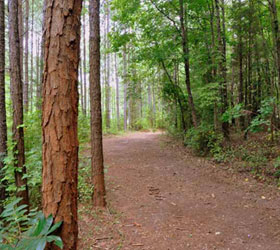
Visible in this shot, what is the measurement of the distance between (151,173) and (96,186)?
2.80 meters

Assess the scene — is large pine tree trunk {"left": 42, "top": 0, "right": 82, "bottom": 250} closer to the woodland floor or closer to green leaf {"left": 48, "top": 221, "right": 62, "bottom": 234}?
green leaf {"left": 48, "top": 221, "right": 62, "bottom": 234}

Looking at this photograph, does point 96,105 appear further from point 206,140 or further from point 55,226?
point 206,140

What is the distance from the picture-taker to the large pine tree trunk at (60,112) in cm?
161

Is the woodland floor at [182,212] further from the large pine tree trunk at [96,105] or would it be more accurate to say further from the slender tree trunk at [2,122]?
the slender tree trunk at [2,122]

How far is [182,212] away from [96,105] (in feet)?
9.78

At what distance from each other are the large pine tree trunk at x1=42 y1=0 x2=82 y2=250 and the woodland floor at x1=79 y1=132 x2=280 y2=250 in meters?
2.05

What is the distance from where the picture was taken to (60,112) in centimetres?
162

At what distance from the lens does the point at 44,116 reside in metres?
1.67

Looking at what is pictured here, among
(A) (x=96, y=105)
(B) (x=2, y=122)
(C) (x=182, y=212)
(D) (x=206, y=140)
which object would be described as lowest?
(C) (x=182, y=212)

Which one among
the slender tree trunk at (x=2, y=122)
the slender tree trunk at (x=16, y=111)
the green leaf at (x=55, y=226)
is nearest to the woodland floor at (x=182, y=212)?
the slender tree trunk at (x=16, y=111)

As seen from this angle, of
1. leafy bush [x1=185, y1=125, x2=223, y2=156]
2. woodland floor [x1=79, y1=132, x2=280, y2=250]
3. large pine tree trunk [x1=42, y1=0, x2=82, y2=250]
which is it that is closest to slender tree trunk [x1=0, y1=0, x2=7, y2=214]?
woodland floor [x1=79, y1=132, x2=280, y2=250]

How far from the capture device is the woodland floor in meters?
3.43

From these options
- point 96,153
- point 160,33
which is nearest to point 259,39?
point 160,33

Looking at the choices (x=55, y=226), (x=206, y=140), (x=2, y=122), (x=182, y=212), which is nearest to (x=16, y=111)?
(x=2, y=122)
